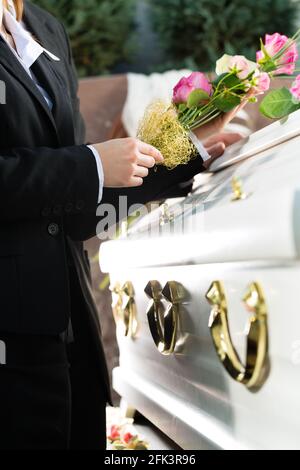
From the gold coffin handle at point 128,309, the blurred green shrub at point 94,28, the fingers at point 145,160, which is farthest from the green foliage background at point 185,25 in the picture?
the fingers at point 145,160

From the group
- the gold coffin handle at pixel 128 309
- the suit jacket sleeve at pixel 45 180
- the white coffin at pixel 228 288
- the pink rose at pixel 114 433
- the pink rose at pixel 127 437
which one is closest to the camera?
the white coffin at pixel 228 288

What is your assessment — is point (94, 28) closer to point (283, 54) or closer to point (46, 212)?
point (283, 54)

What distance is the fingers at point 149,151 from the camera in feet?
4.44

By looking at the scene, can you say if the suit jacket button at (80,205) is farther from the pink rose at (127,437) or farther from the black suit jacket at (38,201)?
the pink rose at (127,437)

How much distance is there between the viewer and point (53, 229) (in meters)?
1.44

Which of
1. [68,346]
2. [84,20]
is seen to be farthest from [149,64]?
[68,346]

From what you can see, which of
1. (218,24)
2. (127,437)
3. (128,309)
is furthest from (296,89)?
(218,24)

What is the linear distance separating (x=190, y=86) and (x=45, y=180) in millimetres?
404

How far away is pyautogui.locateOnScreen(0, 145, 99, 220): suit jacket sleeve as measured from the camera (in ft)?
4.32

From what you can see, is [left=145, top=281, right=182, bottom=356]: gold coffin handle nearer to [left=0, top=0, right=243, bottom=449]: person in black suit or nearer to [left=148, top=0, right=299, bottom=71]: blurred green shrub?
[left=0, top=0, right=243, bottom=449]: person in black suit

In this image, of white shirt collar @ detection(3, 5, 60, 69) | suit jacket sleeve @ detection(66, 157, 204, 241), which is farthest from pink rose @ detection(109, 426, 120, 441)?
white shirt collar @ detection(3, 5, 60, 69)

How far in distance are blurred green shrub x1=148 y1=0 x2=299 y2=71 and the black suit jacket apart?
419 cm

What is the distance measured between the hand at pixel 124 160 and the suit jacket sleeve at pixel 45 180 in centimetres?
2

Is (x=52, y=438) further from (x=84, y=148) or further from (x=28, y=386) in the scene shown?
(x=84, y=148)
